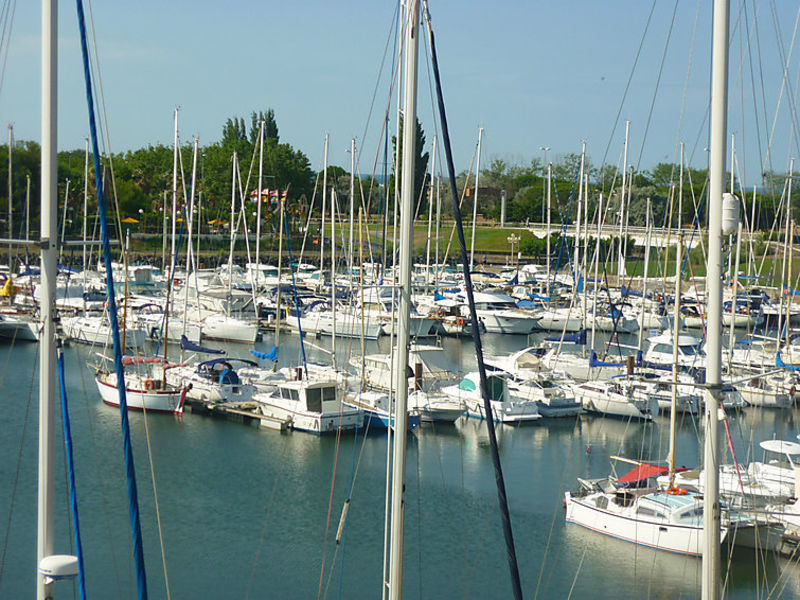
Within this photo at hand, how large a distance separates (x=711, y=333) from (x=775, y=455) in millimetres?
19006

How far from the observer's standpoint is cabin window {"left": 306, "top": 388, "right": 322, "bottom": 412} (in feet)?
94.3

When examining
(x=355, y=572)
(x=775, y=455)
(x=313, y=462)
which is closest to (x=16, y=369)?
(x=313, y=462)

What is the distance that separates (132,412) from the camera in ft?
99.0

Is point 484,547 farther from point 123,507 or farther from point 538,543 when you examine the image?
point 123,507

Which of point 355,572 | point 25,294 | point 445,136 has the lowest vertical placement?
point 355,572

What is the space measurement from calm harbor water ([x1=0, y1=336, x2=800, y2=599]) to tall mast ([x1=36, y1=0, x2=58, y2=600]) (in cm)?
569

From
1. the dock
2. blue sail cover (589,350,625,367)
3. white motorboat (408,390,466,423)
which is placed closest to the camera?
the dock

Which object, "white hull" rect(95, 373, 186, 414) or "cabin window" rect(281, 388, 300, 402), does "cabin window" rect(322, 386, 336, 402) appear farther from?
"white hull" rect(95, 373, 186, 414)

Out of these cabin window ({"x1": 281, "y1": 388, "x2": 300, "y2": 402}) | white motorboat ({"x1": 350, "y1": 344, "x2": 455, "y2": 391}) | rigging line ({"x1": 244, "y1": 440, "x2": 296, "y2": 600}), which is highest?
white motorboat ({"x1": 350, "y1": 344, "x2": 455, "y2": 391})

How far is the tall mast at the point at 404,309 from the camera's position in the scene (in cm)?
1041

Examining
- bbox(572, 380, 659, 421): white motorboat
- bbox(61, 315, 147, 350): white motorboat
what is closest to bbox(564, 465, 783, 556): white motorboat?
Result: bbox(572, 380, 659, 421): white motorboat

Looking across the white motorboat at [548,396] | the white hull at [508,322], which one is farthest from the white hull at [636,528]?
the white hull at [508,322]

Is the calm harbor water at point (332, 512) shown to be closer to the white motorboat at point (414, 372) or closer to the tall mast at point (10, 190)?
the white motorboat at point (414, 372)

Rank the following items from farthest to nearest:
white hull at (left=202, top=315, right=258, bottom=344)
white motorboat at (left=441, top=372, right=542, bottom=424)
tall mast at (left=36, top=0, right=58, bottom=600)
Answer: white hull at (left=202, top=315, right=258, bottom=344) → white motorboat at (left=441, top=372, right=542, bottom=424) → tall mast at (left=36, top=0, right=58, bottom=600)
